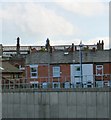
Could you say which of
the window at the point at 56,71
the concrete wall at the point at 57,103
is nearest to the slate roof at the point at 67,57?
the window at the point at 56,71

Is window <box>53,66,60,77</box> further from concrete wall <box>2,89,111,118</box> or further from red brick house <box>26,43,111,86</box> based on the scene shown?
concrete wall <box>2,89,111,118</box>

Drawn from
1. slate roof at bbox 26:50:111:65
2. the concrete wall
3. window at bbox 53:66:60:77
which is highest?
slate roof at bbox 26:50:111:65

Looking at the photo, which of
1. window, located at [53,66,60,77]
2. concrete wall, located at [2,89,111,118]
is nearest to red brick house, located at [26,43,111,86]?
window, located at [53,66,60,77]

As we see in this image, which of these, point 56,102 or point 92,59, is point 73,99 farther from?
point 92,59

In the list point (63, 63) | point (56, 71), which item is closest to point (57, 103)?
point (56, 71)

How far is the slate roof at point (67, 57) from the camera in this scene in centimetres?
4772

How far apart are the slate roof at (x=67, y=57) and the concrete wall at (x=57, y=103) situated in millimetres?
Answer: 26340

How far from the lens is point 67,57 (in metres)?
48.5

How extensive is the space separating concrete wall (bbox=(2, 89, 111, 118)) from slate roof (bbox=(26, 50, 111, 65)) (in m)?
26.3

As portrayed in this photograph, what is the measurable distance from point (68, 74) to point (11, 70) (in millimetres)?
12401

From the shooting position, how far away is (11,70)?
56531 millimetres

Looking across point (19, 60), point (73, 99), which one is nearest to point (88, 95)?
point (73, 99)

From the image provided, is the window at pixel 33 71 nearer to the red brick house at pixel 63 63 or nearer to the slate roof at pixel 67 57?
the red brick house at pixel 63 63

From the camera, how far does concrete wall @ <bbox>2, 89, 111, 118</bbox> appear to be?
2059 cm
